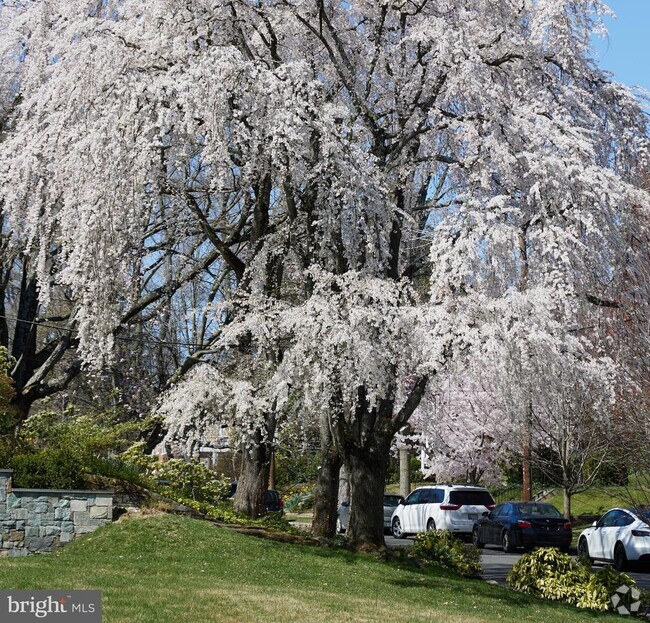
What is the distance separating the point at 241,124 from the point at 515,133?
3.97m

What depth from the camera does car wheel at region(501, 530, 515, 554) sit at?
76.1 feet

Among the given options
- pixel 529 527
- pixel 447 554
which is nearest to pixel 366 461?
pixel 447 554

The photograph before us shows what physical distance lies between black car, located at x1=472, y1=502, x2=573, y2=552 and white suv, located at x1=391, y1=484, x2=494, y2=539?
178cm

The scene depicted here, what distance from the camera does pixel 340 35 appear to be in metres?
16.5

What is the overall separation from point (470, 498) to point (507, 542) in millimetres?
2944

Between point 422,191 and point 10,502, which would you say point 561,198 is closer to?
point 422,191

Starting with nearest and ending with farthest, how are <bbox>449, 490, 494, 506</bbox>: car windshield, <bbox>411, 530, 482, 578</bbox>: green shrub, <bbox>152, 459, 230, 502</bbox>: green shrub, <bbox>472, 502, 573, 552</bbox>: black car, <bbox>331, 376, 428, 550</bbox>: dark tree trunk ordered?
<bbox>331, 376, 428, 550</bbox>: dark tree trunk < <bbox>411, 530, 482, 578</bbox>: green shrub < <bbox>152, 459, 230, 502</bbox>: green shrub < <bbox>472, 502, 573, 552</bbox>: black car < <bbox>449, 490, 494, 506</bbox>: car windshield

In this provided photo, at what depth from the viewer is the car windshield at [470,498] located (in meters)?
25.9

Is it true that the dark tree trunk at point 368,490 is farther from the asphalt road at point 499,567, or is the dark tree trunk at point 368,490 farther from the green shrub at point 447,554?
the asphalt road at point 499,567

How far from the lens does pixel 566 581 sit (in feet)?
46.2

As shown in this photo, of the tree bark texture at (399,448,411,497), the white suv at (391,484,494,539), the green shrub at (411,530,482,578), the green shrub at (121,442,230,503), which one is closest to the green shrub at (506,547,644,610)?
the green shrub at (411,530,482,578)

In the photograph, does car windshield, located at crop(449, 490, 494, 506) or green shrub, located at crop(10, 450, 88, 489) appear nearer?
green shrub, located at crop(10, 450, 88, 489)

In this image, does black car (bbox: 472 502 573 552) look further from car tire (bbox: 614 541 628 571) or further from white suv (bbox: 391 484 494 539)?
car tire (bbox: 614 541 628 571)

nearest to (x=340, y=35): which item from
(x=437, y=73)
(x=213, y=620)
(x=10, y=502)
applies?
(x=437, y=73)
